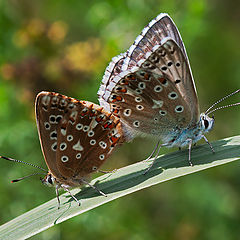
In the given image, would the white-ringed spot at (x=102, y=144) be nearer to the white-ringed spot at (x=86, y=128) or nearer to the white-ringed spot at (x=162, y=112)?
the white-ringed spot at (x=86, y=128)

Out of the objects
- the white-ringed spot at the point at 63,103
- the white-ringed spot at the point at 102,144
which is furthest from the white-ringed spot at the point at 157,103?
the white-ringed spot at the point at 63,103

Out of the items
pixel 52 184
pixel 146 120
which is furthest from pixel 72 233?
pixel 146 120

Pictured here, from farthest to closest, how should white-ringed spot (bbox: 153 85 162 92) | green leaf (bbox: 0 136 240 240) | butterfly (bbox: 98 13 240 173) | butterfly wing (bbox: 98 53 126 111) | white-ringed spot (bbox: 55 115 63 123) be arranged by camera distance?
butterfly wing (bbox: 98 53 126 111) → white-ringed spot (bbox: 153 85 162 92) → butterfly (bbox: 98 13 240 173) → white-ringed spot (bbox: 55 115 63 123) → green leaf (bbox: 0 136 240 240)

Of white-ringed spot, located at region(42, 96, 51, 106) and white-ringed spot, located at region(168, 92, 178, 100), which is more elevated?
white-ringed spot, located at region(42, 96, 51, 106)

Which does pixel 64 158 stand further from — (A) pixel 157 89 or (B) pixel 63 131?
(A) pixel 157 89

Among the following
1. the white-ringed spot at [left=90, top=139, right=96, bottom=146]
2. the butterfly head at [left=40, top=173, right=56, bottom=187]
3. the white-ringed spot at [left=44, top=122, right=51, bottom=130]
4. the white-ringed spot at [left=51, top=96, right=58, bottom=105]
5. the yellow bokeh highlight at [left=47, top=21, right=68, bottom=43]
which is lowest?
the butterfly head at [left=40, top=173, right=56, bottom=187]

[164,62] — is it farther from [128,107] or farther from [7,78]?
[7,78]

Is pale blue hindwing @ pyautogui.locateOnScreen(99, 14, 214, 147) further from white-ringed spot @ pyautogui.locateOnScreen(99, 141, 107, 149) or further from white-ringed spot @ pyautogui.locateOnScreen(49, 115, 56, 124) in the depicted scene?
white-ringed spot @ pyautogui.locateOnScreen(49, 115, 56, 124)

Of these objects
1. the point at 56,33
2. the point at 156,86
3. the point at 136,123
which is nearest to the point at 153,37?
the point at 156,86

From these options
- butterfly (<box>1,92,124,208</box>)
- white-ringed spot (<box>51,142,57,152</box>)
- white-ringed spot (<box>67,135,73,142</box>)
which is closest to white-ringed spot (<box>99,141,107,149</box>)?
butterfly (<box>1,92,124,208</box>)
